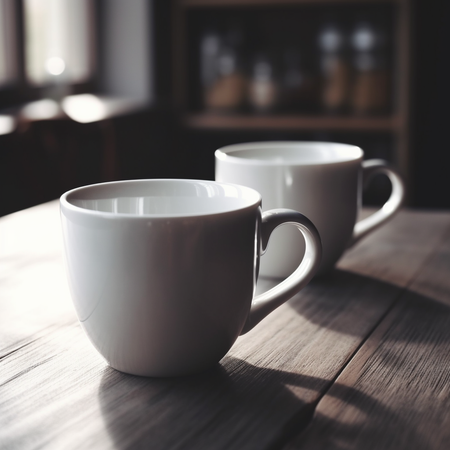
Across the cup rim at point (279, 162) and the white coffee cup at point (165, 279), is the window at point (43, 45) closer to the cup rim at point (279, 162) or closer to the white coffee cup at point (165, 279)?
the cup rim at point (279, 162)

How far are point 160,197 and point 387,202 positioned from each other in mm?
271

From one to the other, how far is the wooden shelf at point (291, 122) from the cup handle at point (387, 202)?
53.6 inches

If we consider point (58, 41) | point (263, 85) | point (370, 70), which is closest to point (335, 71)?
point (370, 70)

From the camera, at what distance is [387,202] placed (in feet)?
1.95

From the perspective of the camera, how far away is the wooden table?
30cm

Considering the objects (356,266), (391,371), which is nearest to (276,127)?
(356,266)

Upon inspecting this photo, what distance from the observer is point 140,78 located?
2.23 meters

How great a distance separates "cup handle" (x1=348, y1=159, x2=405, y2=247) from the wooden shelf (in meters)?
1.36

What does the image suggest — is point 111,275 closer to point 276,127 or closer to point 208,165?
point 276,127

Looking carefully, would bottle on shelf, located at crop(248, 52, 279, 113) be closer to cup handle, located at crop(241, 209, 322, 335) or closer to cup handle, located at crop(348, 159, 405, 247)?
cup handle, located at crop(348, 159, 405, 247)

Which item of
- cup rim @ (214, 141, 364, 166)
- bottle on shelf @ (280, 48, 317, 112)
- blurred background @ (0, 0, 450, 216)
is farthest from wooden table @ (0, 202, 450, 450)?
bottle on shelf @ (280, 48, 317, 112)

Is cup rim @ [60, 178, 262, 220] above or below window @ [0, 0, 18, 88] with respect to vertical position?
below

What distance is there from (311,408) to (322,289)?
21 centimetres

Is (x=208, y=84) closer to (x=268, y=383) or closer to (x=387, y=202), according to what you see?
(x=387, y=202)
